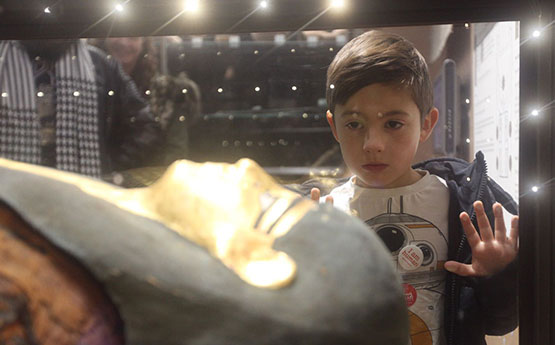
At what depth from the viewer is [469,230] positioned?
0.81 m

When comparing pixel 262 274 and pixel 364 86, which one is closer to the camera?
pixel 262 274

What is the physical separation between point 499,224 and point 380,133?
0.86 feet

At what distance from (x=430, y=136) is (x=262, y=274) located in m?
0.44

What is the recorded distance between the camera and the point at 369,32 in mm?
793

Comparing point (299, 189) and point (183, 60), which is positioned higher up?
point (183, 60)

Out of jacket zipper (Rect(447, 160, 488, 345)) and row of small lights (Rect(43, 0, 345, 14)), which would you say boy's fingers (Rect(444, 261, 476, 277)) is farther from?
row of small lights (Rect(43, 0, 345, 14))

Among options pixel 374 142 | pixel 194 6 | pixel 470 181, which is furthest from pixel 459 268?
pixel 194 6

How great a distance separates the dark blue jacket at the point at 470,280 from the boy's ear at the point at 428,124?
0.14ft

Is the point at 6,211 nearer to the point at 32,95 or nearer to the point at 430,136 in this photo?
the point at 32,95

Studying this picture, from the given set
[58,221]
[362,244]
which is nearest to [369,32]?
[362,244]

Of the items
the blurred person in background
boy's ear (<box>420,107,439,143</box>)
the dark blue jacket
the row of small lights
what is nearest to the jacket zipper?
the dark blue jacket

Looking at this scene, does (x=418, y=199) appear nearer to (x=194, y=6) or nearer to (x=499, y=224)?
(x=499, y=224)

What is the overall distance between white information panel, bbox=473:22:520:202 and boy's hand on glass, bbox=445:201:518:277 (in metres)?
0.06

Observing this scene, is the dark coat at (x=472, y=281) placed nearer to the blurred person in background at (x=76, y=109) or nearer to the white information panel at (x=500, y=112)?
the white information panel at (x=500, y=112)
